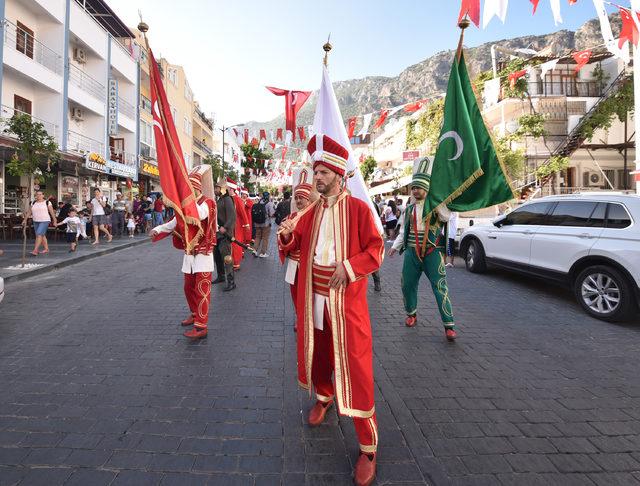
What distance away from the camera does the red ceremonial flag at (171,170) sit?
4.60 metres

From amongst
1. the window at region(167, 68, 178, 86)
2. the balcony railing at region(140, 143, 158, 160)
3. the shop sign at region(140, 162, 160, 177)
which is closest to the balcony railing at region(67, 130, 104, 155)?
the shop sign at region(140, 162, 160, 177)

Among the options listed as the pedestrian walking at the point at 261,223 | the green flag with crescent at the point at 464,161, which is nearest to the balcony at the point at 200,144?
the pedestrian walking at the point at 261,223

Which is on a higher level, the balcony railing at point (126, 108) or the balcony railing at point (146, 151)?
the balcony railing at point (126, 108)

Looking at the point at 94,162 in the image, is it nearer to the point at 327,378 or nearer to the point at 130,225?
the point at 130,225

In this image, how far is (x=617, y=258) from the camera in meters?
5.77

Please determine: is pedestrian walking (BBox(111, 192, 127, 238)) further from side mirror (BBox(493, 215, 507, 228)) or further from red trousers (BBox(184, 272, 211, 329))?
side mirror (BBox(493, 215, 507, 228))

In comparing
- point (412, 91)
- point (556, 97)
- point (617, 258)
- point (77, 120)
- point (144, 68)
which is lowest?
point (617, 258)

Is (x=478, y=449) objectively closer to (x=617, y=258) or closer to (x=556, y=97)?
(x=617, y=258)

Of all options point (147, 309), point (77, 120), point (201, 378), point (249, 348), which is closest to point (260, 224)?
point (147, 309)

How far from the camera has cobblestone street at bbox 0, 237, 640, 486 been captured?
249cm

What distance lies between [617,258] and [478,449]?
14.9 ft

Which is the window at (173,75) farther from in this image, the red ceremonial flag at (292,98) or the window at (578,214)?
the window at (578,214)

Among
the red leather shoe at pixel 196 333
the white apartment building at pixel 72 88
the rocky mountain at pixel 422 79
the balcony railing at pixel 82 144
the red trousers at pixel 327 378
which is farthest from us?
the rocky mountain at pixel 422 79

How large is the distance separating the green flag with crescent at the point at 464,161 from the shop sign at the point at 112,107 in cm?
2426
